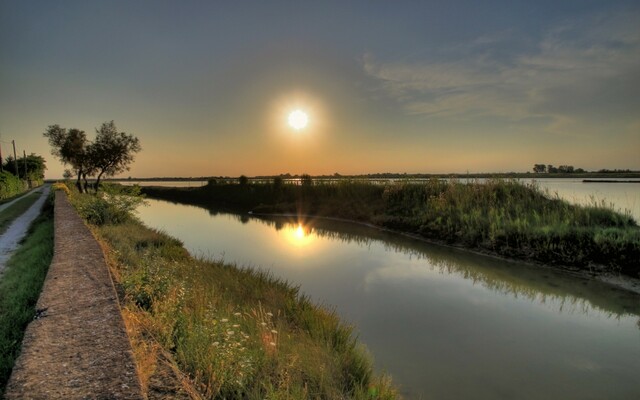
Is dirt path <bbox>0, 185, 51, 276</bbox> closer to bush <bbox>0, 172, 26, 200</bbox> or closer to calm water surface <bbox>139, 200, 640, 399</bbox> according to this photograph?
calm water surface <bbox>139, 200, 640, 399</bbox>

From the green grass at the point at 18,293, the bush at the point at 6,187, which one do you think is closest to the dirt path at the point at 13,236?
the green grass at the point at 18,293

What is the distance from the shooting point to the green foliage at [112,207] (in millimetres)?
17469

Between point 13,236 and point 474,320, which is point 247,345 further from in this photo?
point 13,236

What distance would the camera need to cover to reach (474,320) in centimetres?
830

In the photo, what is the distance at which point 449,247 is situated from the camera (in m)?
16.5

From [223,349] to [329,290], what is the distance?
6.80m

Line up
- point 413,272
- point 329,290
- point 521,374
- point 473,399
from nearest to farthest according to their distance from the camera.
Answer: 1. point 473,399
2. point 521,374
3. point 329,290
4. point 413,272

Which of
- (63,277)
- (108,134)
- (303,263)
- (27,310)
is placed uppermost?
(108,134)

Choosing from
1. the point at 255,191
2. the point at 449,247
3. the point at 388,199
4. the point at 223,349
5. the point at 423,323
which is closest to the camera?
the point at 223,349

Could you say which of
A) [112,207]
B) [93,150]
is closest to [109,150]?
[93,150]

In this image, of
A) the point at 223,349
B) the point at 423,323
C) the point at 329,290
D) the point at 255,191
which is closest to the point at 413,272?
the point at 329,290

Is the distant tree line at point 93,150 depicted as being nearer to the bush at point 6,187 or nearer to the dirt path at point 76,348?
the bush at point 6,187

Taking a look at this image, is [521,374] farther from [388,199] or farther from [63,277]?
[388,199]

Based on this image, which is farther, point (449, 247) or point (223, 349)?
point (449, 247)
